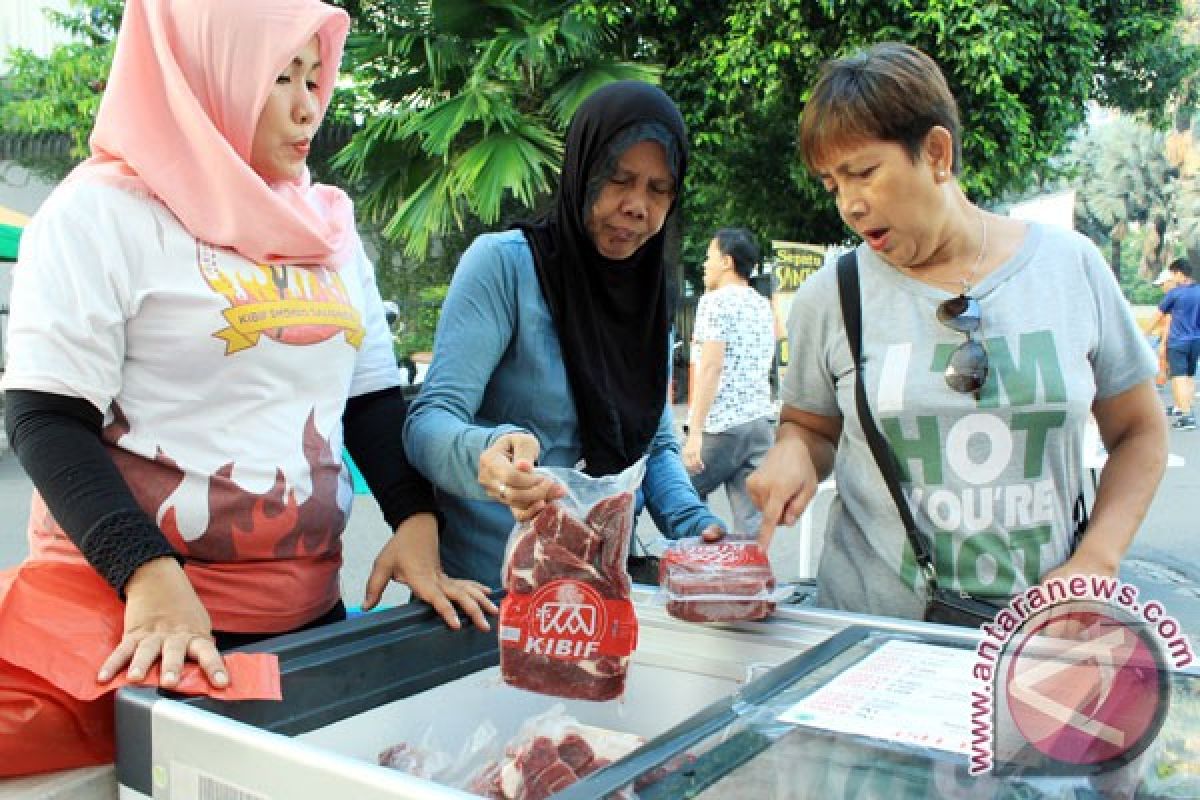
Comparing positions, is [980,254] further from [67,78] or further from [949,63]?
[67,78]

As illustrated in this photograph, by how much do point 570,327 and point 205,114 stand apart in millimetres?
577

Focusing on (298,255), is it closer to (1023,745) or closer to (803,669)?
(803,669)

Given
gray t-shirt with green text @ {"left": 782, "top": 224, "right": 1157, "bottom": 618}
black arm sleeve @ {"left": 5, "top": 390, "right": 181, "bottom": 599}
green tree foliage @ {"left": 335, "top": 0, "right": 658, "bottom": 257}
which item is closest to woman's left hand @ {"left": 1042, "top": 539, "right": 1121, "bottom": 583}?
gray t-shirt with green text @ {"left": 782, "top": 224, "right": 1157, "bottom": 618}

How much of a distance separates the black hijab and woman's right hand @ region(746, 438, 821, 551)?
228 millimetres

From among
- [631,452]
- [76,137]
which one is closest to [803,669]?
[631,452]

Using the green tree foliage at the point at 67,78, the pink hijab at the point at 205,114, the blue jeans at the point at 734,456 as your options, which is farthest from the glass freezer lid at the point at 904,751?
the green tree foliage at the point at 67,78

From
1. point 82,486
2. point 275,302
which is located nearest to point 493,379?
point 275,302

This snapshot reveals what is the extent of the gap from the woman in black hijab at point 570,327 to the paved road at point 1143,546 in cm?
219

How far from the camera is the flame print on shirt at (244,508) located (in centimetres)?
118

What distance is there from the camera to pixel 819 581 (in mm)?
1514

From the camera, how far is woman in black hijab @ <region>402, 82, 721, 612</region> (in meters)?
1.50

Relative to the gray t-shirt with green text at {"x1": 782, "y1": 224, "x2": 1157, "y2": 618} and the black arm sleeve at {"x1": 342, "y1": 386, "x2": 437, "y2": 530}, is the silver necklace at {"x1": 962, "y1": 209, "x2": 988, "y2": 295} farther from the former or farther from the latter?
the black arm sleeve at {"x1": 342, "y1": 386, "x2": 437, "y2": 530}

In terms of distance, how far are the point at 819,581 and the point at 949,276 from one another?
0.48 metres

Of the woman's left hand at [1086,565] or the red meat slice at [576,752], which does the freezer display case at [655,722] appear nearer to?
the red meat slice at [576,752]
